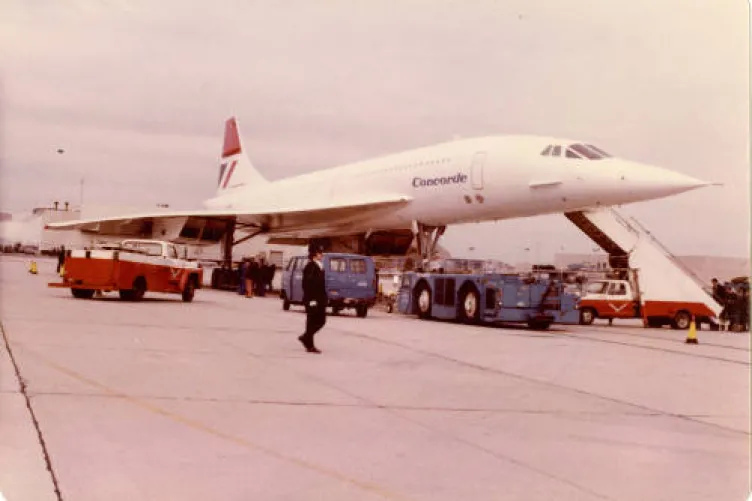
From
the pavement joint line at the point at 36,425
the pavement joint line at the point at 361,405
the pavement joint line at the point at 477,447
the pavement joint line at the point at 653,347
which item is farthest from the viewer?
the pavement joint line at the point at 653,347

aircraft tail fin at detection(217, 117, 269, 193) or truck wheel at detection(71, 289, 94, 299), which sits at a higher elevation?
aircraft tail fin at detection(217, 117, 269, 193)

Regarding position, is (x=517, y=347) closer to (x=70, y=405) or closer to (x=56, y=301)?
(x=70, y=405)

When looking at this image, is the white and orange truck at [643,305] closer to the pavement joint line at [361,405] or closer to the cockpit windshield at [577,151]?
the cockpit windshield at [577,151]

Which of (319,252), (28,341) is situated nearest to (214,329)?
(319,252)

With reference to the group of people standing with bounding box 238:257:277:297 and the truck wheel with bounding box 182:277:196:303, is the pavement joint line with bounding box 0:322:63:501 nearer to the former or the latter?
the truck wheel with bounding box 182:277:196:303

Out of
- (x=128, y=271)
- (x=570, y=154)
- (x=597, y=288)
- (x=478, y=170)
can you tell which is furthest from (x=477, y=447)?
(x=597, y=288)

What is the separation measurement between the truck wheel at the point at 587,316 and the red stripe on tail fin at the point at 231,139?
24888mm

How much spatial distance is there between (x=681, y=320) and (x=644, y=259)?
2168mm

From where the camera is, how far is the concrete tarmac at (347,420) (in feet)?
15.8

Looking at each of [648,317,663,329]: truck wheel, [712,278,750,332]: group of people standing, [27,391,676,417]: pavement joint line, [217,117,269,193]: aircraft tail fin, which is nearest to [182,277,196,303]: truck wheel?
[648,317,663,329]: truck wheel

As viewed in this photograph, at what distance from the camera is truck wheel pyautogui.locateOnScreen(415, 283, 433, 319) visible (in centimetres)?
2006

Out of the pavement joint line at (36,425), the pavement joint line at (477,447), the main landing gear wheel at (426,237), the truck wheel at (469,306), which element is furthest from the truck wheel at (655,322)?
the pavement joint line at (36,425)

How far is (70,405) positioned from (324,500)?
283 cm

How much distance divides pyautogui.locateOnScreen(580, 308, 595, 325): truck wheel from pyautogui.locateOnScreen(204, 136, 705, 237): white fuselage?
4.69m
